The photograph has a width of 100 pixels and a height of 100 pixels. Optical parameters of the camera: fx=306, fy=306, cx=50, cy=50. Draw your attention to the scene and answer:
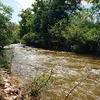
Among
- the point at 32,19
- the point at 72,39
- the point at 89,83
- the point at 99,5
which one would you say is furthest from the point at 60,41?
the point at 99,5

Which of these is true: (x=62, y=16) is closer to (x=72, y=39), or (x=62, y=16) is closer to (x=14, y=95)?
(x=72, y=39)

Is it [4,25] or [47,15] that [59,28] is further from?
[4,25]

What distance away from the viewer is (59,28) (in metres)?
54.9

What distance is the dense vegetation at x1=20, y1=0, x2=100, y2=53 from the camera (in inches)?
1826

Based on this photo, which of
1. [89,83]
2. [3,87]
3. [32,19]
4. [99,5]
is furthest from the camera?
[32,19]

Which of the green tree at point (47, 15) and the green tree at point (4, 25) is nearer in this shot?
the green tree at point (4, 25)

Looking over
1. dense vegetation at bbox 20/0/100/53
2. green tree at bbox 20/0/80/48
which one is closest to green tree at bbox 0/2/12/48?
dense vegetation at bbox 20/0/100/53

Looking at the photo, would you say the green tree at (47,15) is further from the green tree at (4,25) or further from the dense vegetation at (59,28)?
the green tree at (4,25)

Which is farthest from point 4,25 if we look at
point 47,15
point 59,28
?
point 47,15

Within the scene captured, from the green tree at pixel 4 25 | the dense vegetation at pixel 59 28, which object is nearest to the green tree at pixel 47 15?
the dense vegetation at pixel 59 28

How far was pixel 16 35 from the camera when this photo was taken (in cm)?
7825

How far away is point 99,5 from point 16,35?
7026 centimetres

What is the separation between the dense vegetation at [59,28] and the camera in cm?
4638

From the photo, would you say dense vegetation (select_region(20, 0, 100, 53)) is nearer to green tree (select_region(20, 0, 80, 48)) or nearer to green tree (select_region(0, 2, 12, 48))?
green tree (select_region(20, 0, 80, 48))
